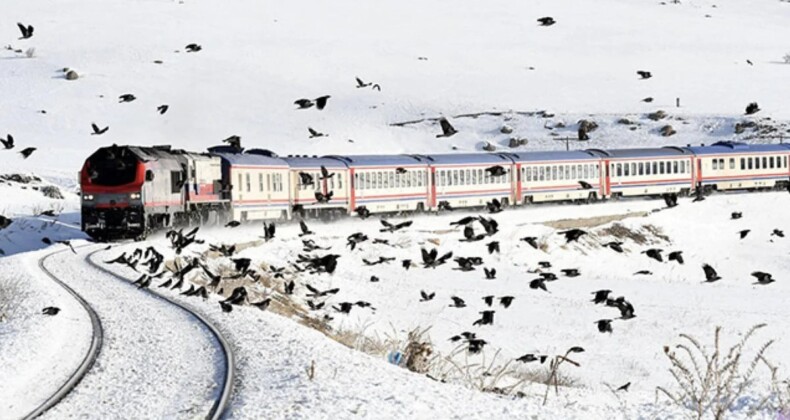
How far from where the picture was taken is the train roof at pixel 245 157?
40.3m

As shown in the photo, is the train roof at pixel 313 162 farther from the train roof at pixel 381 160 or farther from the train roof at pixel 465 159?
the train roof at pixel 465 159

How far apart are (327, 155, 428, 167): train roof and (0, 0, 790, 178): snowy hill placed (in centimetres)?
2110

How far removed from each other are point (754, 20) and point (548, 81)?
156 feet

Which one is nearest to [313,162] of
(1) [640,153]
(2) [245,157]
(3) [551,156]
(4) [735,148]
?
(2) [245,157]

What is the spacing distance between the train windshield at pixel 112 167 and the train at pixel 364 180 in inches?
1.1

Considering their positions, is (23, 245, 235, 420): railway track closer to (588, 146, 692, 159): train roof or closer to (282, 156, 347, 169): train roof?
(282, 156, 347, 169): train roof

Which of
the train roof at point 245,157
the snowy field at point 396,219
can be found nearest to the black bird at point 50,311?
the snowy field at point 396,219

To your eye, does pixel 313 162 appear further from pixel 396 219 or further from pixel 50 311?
pixel 50 311

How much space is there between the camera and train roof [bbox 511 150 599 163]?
53.8 m

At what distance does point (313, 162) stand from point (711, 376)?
35393mm

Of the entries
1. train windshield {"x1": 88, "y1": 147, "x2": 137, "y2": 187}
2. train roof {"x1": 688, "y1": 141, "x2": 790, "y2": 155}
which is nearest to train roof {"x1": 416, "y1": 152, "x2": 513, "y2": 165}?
train roof {"x1": 688, "y1": 141, "x2": 790, "y2": 155}

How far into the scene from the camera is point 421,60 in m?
116

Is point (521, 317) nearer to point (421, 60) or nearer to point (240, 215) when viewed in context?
point (240, 215)

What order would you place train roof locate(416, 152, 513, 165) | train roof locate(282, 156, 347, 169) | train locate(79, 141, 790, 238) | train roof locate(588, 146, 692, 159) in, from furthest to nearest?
train roof locate(588, 146, 692, 159)
train roof locate(416, 152, 513, 165)
train roof locate(282, 156, 347, 169)
train locate(79, 141, 790, 238)
